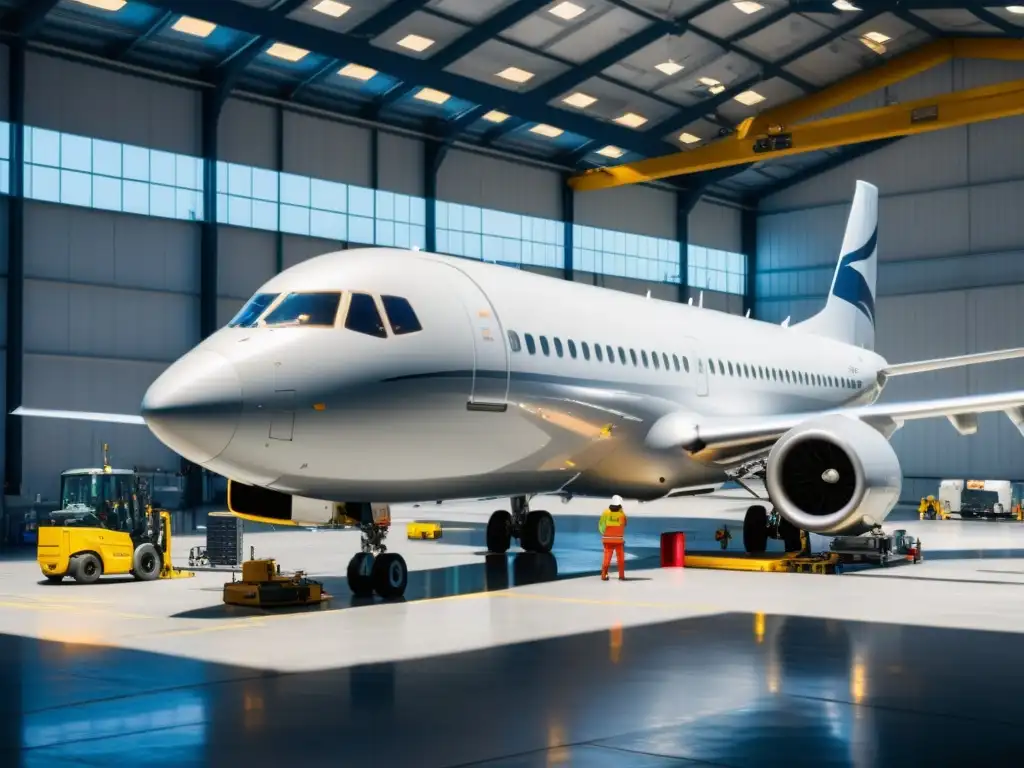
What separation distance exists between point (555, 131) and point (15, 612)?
108ft

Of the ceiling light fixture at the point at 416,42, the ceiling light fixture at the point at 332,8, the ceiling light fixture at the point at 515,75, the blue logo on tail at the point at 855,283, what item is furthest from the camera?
the ceiling light fixture at the point at 515,75

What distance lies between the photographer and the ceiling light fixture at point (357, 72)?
37250mm

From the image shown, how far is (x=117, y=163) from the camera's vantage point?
34656 millimetres

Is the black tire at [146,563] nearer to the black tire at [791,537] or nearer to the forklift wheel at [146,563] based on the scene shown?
the forklift wheel at [146,563]

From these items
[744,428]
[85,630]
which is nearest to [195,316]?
[744,428]

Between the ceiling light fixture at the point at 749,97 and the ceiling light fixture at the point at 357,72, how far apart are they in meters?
13.6

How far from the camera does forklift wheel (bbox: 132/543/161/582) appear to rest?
61.3ft

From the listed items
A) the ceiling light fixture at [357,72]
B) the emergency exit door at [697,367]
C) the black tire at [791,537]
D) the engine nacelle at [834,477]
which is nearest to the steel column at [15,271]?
the ceiling light fixture at [357,72]

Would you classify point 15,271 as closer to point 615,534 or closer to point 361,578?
point 361,578

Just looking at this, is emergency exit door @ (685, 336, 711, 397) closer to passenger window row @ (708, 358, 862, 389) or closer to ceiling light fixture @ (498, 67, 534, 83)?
passenger window row @ (708, 358, 862, 389)

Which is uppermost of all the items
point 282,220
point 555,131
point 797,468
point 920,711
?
point 555,131

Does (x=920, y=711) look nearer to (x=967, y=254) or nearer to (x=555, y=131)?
(x=555, y=131)

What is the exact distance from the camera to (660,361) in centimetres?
2019

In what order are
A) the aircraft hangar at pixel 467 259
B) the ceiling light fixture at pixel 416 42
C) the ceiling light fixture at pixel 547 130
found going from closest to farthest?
the aircraft hangar at pixel 467 259 → the ceiling light fixture at pixel 416 42 → the ceiling light fixture at pixel 547 130
